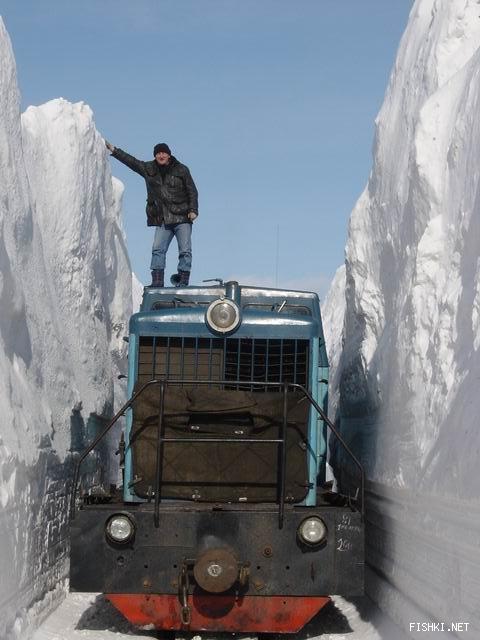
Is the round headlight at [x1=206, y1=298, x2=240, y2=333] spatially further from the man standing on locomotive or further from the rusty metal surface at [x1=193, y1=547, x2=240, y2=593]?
the man standing on locomotive

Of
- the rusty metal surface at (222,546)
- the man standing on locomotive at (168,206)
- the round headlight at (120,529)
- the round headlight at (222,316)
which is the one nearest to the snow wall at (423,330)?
the rusty metal surface at (222,546)

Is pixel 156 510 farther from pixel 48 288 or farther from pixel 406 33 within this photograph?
pixel 406 33

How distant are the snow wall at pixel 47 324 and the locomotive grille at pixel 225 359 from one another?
123 cm

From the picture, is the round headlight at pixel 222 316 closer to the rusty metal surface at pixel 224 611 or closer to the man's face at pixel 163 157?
the rusty metal surface at pixel 224 611

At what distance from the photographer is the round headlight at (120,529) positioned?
7953 mm

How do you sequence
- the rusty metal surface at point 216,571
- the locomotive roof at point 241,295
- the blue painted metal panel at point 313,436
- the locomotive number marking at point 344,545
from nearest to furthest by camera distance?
the rusty metal surface at point 216,571, the locomotive number marking at point 344,545, the blue painted metal panel at point 313,436, the locomotive roof at point 241,295

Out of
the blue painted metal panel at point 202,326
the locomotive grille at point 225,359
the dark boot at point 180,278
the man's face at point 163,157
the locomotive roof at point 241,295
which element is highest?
the man's face at point 163,157

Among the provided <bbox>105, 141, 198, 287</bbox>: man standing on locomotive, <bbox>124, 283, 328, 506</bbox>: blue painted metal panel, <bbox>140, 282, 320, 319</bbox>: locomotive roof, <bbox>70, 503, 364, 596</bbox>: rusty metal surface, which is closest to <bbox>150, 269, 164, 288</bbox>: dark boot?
<bbox>105, 141, 198, 287</bbox>: man standing on locomotive

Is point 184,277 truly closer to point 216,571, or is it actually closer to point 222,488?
point 222,488

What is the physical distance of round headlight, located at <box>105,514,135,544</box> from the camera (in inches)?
313

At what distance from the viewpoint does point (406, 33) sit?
555 inches

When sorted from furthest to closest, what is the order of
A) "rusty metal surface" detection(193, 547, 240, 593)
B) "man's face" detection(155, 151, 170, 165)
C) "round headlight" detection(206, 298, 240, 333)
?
"man's face" detection(155, 151, 170, 165)
"round headlight" detection(206, 298, 240, 333)
"rusty metal surface" detection(193, 547, 240, 593)

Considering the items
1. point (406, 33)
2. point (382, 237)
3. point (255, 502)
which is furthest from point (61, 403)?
point (406, 33)

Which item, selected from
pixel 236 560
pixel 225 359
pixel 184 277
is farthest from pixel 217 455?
pixel 184 277
